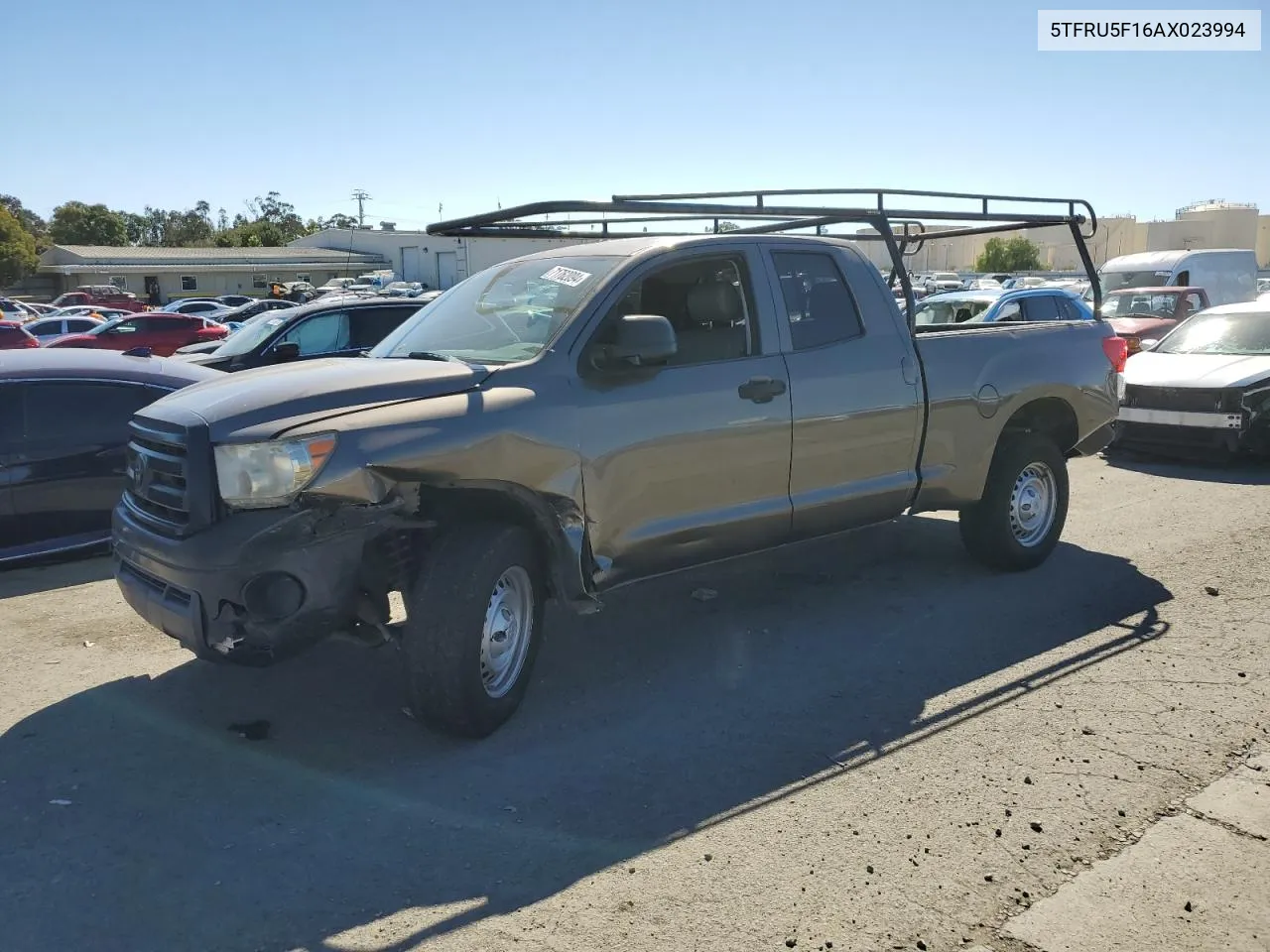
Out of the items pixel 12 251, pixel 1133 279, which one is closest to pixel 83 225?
pixel 12 251

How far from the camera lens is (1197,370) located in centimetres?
1125

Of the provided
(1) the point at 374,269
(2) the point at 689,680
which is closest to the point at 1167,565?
(2) the point at 689,680

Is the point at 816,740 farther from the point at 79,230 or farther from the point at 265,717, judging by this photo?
the point at 79,230

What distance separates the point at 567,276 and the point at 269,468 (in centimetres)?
186

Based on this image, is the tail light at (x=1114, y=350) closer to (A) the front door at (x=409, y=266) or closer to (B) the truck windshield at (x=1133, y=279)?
(B) the truck windshield at (x=1133, y=279)

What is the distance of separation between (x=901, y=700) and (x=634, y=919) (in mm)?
2115

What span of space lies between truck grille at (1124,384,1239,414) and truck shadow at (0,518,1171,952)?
16.4 ft

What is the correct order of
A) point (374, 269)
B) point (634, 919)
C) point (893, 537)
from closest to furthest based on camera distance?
1. point (634, 919)
2. point (893, 537)
3. point (374, 269)

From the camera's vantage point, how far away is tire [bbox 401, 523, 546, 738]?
429cm

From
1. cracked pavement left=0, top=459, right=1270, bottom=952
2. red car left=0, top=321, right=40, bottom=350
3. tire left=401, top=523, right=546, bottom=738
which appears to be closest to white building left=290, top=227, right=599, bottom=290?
red car left=0, top=321, right=40, bottom=350

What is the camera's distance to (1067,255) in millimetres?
99438

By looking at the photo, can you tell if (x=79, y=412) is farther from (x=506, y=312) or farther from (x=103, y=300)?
(x=103, y=300)

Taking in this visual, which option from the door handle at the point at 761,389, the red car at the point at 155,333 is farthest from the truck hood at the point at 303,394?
the red car at the point at 155,333

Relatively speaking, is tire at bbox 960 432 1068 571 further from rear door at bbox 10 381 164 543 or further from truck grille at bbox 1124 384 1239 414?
rear door at bbox 10 381 164 543
